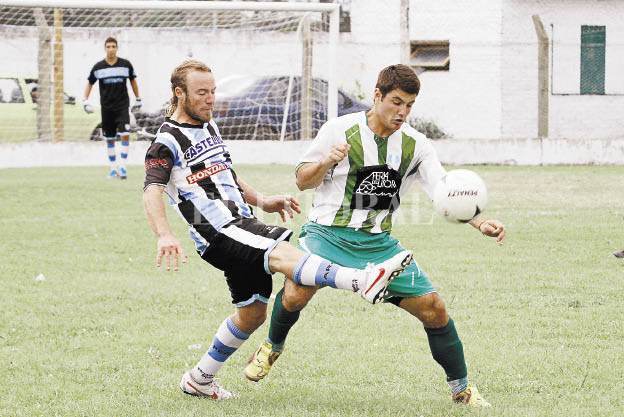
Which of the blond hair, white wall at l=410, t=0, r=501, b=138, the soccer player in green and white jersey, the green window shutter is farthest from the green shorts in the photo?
the green window shutter

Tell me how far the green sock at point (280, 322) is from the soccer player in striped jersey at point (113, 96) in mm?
11540

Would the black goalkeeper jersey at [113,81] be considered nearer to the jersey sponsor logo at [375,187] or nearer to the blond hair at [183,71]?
the blond hair at [183,71]

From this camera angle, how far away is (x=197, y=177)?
5.06m

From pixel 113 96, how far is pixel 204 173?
12.1 m

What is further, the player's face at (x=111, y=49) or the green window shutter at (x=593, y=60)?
the green window shutter at (x=593, y=60)

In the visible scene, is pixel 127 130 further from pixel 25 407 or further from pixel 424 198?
pixel 25 407

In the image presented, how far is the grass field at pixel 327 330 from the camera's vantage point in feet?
16.9

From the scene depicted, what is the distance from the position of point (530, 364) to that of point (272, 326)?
1.39 meters

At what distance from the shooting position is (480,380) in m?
5.49

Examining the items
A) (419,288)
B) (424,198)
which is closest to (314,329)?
(419,288)

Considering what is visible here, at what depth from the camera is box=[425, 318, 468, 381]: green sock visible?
16.5 feet

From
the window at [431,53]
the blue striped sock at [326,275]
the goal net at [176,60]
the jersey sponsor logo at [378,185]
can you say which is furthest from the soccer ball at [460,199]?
the window at [431,53]

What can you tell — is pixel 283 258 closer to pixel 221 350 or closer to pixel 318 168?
pixel 318 168

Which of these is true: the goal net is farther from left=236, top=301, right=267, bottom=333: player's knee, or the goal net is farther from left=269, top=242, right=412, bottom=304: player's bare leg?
left=269, top=242, right=412, bottom=304: player's bare leg
